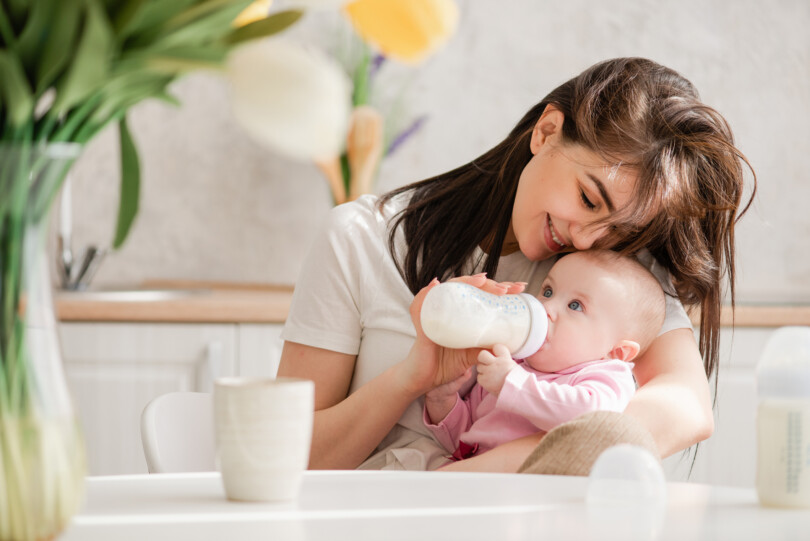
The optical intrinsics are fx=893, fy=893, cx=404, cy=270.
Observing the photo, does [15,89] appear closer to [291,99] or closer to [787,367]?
[291,99]

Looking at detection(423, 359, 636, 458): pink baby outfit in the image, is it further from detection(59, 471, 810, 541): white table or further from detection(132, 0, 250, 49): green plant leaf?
detection(132, 0, 250, 49): green plant leaf

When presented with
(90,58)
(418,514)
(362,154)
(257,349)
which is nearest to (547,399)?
(418,514)

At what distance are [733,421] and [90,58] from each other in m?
2.15

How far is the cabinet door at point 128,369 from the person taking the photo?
216 cm

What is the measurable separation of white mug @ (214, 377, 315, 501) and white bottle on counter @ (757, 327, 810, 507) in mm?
399

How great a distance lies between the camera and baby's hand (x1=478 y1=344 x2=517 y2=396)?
1.22 meters

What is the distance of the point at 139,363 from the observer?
218 cm

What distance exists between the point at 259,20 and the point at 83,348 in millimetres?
1779

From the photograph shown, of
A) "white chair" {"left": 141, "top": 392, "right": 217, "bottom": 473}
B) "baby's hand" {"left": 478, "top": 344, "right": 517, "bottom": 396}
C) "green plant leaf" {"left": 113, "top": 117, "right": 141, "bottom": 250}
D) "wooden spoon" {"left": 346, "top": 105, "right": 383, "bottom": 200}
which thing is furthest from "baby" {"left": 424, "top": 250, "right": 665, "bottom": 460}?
"wooden spoon" {"left": 346, "top": 105, "right": 383, "bottom": 200}

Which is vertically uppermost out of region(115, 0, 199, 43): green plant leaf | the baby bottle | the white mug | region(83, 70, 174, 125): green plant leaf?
region(115, 0, 199, 43): green plant leaf

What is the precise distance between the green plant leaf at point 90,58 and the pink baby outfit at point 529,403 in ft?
2.68

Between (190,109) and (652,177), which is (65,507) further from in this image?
(190,109)

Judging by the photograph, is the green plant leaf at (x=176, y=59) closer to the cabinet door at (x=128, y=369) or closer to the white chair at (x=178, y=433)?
the white chair at (x=178, y=433)

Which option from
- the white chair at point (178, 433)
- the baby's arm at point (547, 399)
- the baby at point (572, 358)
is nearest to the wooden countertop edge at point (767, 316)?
the baby at point (572, 358)
